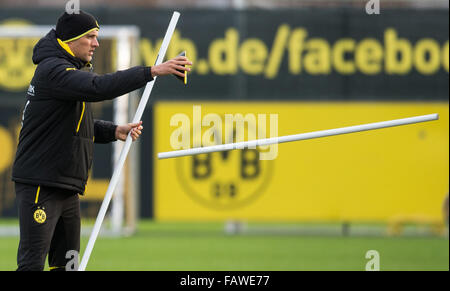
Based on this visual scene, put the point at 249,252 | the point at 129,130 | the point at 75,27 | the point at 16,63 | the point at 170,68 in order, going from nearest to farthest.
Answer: the point at 170,68 < the point at 75,27 < the point at 129,130 < the point at 249,252 < the point at 16,63

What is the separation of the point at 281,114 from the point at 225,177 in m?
1.12

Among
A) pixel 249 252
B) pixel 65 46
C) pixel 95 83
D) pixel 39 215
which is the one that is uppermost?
pixel 65 46

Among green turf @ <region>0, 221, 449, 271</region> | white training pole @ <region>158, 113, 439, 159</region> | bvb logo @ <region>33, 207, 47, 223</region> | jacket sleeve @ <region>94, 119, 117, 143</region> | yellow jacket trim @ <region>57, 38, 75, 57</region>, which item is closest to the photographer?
bvb logo @ <region>33, 207, 47, 223</region>

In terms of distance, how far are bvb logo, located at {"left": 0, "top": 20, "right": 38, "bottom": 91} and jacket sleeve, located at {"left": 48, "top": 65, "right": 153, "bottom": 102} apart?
7.76 m

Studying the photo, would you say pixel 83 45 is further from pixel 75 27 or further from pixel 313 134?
pixel 313 134

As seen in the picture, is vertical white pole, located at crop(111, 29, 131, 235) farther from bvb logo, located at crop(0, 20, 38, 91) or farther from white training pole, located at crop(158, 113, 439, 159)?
white training pole, located at crop(158, 113, 439, 159)

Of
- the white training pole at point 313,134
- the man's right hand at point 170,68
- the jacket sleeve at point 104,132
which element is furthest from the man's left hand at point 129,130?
the man's right hand at point 170,68

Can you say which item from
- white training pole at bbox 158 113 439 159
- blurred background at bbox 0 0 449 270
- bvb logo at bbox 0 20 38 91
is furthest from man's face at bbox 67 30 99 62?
bvb logo at bbox 0 20 38 91

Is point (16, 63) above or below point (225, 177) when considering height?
above

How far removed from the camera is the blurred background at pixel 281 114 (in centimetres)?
1223

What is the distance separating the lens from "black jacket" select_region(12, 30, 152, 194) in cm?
529

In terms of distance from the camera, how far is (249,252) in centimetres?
1048

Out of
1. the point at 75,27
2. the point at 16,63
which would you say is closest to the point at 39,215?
the point at 75,27
